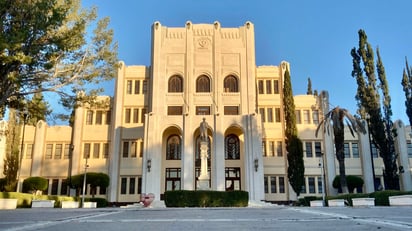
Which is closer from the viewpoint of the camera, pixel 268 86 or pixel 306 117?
pixel 306 117

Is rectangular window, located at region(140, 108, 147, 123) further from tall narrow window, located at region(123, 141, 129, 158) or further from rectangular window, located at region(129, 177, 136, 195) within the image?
rectangular window, located at region(129, 177, 136, 195)

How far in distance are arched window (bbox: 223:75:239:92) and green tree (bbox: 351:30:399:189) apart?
11.2 meters

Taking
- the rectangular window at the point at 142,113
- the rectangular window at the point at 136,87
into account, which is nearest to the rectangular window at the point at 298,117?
the rectangular window at the point at 142,113

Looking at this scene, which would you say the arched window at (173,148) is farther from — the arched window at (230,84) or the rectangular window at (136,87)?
the arched window at (230,84)

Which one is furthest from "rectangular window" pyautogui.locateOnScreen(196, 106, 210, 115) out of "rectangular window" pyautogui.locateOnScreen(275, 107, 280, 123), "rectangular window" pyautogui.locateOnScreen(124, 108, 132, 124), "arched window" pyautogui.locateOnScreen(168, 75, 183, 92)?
"rectangular window" pyautogui.locateOnScreen(275, 107, 280, 123)

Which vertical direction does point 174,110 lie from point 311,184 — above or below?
above

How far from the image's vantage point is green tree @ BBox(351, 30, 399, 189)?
3303 cm

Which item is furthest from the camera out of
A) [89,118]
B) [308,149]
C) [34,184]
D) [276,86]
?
[276,86]

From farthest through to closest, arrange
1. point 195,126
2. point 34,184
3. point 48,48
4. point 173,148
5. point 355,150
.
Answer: point 355,150 → point 173,148 → point 195,126 → point 34,184 → point 48,48

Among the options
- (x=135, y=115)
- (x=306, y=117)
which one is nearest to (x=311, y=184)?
(x=306, y=117)

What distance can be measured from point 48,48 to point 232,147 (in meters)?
24.9

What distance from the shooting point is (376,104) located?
3338 cm

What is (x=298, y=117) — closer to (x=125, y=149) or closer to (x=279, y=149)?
(x=279, y=149)

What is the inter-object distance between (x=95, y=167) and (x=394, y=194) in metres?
26.6
